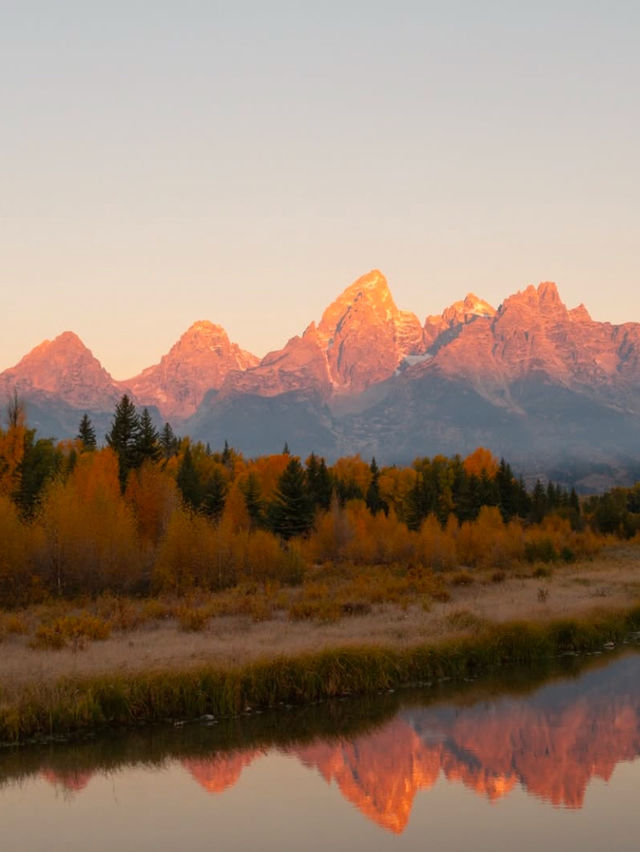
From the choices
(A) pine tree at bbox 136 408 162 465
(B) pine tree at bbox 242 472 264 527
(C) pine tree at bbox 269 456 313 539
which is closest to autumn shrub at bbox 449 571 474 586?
(C) pine tree at bbox 269 456 313 539

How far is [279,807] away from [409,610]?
21333 millimetres

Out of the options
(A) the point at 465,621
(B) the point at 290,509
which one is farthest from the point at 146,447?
(A) the point at 465,621

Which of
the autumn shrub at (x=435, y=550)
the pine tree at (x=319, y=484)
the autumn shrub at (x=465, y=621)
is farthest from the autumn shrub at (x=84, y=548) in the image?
the pine tree at (x=319, y=484)

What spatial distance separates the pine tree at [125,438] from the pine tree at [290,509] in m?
12.7

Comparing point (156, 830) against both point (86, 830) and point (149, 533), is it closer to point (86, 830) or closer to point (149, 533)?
point (86, 830)

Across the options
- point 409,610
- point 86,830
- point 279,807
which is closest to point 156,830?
point 86,830

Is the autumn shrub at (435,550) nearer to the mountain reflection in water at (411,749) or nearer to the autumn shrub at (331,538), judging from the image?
the autumn shrub at (331,538)

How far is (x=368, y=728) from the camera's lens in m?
25.8

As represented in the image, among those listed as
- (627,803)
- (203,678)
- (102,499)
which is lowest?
(627,803)

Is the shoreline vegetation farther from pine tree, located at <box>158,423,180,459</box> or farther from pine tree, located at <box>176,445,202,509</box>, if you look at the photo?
pine tree, located at <box>158,423,180,459</box>

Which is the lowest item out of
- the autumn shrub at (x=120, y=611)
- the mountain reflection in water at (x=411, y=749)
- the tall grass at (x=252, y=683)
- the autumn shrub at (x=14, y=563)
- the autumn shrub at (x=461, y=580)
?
the mountain reflection in water at (x=411, y=749)

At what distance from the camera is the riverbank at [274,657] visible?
82.3 feet

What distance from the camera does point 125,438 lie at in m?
73.9

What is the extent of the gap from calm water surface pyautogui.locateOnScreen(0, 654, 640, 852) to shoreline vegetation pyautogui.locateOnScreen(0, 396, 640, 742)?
1.51 meters
